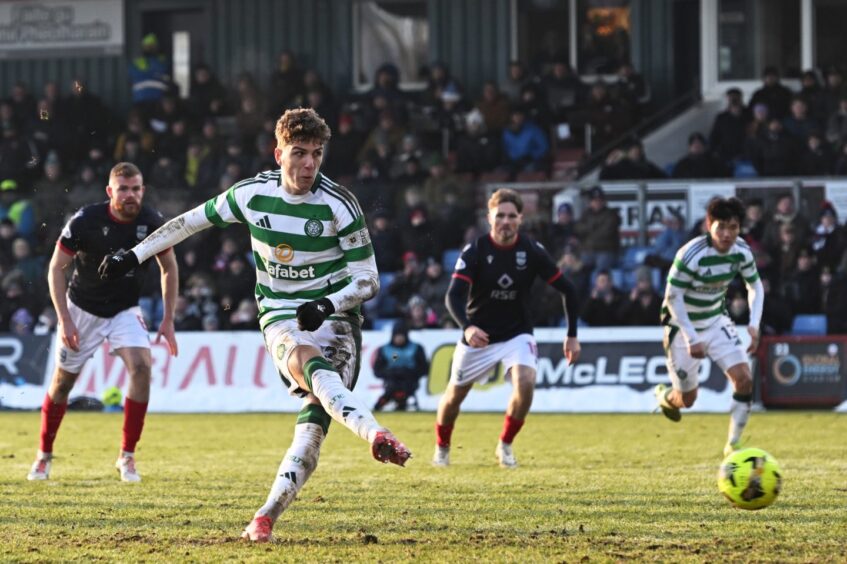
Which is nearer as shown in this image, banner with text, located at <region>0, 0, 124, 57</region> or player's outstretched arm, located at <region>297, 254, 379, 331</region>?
player's outstretched arm, located at <region>297, 254, 379, 331</region>

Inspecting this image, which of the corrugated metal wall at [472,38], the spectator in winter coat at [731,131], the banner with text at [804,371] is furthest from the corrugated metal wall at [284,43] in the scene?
the banner with text at [804,371]

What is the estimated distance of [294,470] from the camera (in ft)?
24.1

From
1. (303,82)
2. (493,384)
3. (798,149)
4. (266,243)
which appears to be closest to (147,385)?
(266,243)

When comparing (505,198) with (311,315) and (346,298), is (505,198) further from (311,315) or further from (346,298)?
(311,315)

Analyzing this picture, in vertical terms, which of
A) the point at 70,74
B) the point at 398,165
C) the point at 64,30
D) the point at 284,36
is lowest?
the point at 398,165

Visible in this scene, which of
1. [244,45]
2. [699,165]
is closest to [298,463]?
[699,165]

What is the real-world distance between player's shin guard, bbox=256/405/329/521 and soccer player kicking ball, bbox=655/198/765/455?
5.67m

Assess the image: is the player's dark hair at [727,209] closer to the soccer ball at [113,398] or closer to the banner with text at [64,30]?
the soccer ball at [113,398]

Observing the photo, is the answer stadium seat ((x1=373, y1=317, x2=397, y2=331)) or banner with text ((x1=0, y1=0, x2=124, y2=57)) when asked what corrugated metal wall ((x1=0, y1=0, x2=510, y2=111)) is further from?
stadium seat ((x1=373, y1=317, x2=397, y2=331))

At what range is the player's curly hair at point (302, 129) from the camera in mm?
7539

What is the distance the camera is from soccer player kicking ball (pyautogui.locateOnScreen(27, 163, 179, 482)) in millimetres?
10625

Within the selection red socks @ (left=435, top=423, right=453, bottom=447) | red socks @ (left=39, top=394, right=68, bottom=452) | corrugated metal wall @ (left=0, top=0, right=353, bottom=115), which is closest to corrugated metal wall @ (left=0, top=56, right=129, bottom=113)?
corrugated metal wall @ (left=0, top=0, right=353, bottom=115)

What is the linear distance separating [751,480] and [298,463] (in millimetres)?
2474

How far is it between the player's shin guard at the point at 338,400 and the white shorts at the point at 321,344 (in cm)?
20
